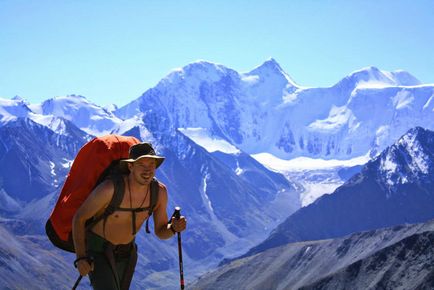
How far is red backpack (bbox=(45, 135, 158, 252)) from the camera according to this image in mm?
14867

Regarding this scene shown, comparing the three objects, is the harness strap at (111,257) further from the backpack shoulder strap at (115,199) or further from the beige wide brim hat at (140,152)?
the beige wide brim hat at (140,152)

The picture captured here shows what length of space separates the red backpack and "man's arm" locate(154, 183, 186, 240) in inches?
42.1

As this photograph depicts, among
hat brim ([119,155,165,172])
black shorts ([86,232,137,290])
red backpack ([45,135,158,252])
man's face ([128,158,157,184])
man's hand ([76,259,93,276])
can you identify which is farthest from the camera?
red backpack ([45,135,158,252])

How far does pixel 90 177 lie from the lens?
586 inches

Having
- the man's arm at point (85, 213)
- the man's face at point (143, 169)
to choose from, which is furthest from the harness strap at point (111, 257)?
the man's face at point (143, 169)

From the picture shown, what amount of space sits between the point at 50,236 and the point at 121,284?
1.56 m

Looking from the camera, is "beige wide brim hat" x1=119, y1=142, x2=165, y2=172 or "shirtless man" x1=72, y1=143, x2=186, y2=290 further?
"beige wide brim hat" x1=119, y1=142, x2=165, y2=172

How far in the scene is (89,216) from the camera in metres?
14.5

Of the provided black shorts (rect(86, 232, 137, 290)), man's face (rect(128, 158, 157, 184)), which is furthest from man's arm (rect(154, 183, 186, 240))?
man's face (rect(128, 158, 157, 184))

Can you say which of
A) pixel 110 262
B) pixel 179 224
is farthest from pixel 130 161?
pixel 110 262

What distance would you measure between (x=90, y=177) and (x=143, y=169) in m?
0.98

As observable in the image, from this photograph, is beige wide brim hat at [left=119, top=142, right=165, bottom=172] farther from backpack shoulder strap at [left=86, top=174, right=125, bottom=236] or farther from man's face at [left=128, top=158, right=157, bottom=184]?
backpack shoulder strap at [left=86, top=174, right=125, bottom=236]

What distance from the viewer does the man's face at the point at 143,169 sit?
14.6m

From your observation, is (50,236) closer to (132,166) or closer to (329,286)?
(132,166)
